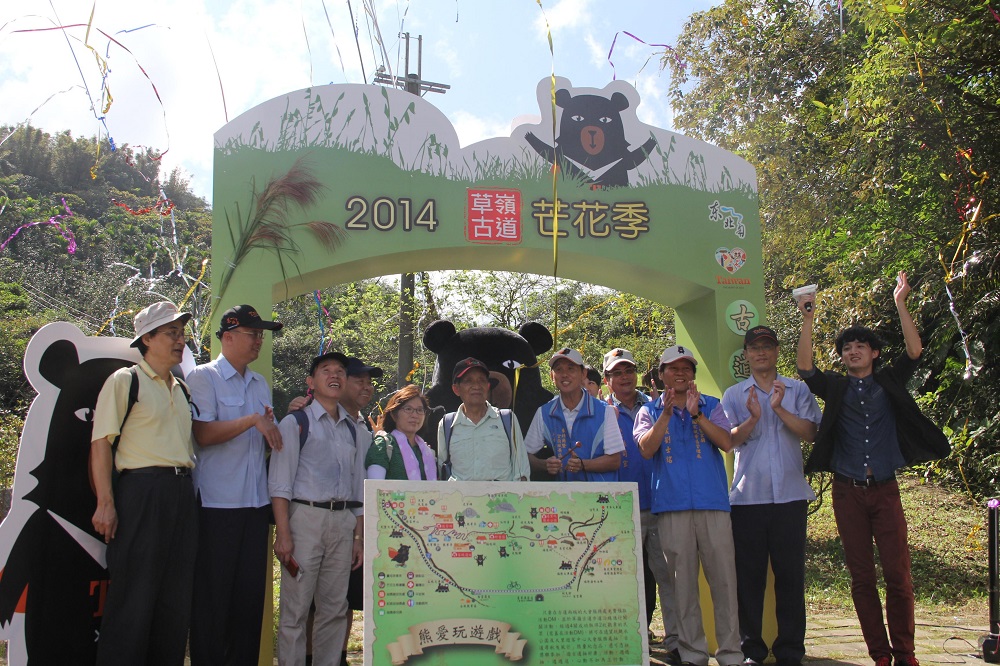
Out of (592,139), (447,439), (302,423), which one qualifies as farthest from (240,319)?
(592,139)

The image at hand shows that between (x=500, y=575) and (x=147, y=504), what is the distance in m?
1.51

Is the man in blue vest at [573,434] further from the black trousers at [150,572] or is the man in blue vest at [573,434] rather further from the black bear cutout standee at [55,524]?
the black bear cutout standee at [55,524]

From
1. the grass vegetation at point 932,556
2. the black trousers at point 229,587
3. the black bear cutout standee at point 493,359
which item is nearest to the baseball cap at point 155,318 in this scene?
the black trousers at point 229,587

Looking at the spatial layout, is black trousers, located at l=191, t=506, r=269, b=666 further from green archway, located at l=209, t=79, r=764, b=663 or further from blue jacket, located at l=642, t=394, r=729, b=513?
blue jacket, located at l=642, t=394, r=729, b=513

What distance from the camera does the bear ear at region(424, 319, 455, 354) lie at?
19.1 feet

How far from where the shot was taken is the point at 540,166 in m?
5.03

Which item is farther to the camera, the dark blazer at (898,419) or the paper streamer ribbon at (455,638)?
the dark blazer at (898,419)

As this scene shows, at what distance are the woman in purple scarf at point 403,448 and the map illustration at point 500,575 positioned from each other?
49cm

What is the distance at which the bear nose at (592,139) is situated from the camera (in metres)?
5.07

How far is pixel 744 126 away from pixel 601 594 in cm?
1054

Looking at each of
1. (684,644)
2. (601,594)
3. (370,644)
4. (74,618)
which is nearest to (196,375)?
(74,618)

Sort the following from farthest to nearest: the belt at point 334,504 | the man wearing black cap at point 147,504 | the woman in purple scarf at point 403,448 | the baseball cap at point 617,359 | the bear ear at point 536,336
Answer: the bear ear at point 536,336, the baseball cap at point 617,359, the woman in purple scarf at point 403,448, the belt at point 334,504, the man wearing black cap at point 147,504

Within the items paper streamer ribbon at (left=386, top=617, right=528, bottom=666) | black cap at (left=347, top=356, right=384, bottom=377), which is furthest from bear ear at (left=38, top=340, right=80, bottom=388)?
paper streamer ribbon at (left=386, top=617, right=528, bottom=666)

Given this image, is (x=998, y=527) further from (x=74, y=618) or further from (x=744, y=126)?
(x=744, y=126)
